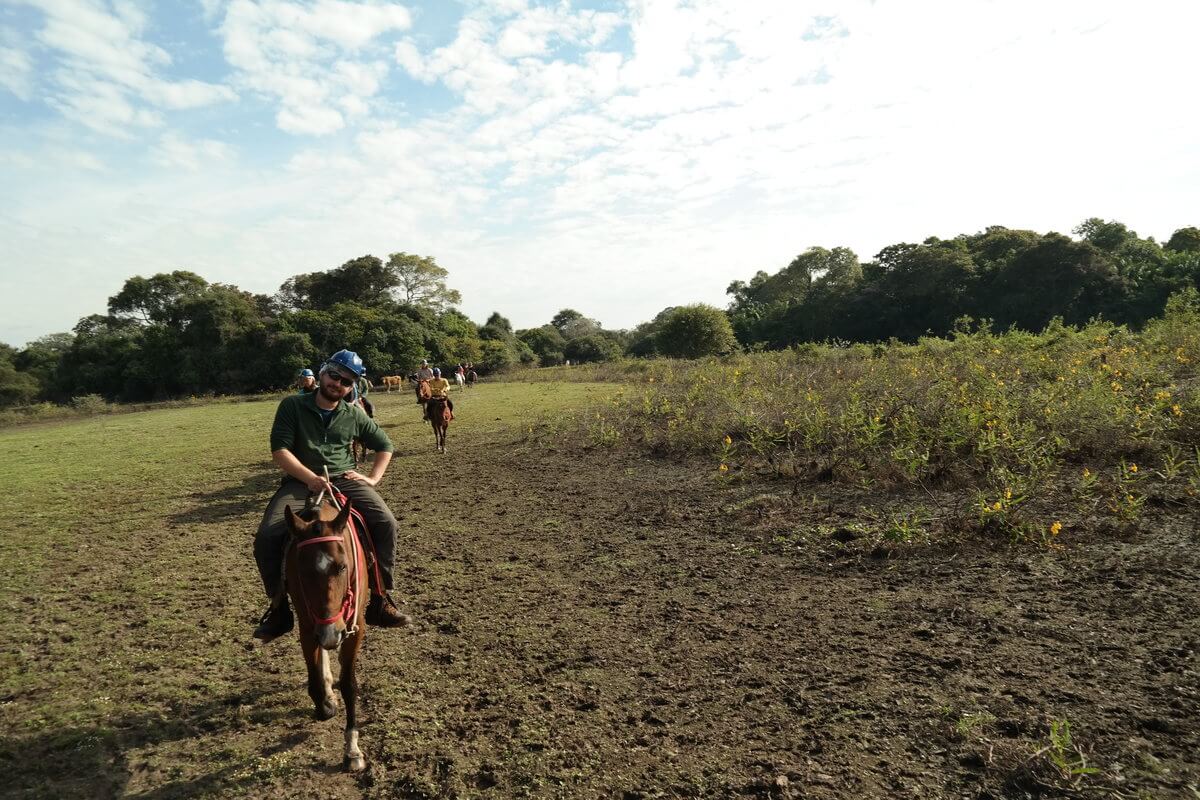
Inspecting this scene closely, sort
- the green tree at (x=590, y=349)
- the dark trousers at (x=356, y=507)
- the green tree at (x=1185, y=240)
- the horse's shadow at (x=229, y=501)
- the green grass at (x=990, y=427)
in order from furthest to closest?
the green tree at (x=590, y=349)
the green tree at (x=1185, y=240)
the horse's shadow at (x=229, y=501)
the green grass at (x=990, y=427)
the dark trousers at (x=356, y=507)

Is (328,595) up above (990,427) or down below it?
above

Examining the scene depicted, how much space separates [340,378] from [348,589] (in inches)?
55.0

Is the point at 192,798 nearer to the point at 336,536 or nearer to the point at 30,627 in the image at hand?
the point at 336,536

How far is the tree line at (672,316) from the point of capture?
3269cm

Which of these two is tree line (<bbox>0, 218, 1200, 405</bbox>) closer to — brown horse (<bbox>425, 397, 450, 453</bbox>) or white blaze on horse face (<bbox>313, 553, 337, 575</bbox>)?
brown horse (<bbox>425, 397, 450, 453</bbox>)

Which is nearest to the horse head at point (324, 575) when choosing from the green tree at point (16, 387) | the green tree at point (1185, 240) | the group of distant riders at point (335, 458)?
the group of distant riders at point (335, 458)

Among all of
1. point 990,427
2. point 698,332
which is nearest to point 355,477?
point 990,427

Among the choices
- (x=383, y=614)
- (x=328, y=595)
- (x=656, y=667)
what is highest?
(x=328, y=595)

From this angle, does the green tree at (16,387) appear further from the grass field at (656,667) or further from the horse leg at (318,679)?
the horse leg at (318,679)

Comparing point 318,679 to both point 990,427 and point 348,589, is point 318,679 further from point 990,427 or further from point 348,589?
point 990,427

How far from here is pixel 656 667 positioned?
411cm

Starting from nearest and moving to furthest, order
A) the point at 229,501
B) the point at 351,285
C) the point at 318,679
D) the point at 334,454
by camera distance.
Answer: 1. the point at 318,679
2. the point at 334,454
3. the point at 229,501
4. the point at 351,285

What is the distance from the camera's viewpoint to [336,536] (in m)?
3.14

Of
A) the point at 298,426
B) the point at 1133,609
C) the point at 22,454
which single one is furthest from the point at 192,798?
the point at 22,454
